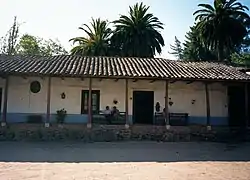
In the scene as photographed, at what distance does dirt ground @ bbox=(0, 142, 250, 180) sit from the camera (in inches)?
326

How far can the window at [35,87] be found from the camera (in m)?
17.5

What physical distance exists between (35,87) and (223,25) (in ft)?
65.6

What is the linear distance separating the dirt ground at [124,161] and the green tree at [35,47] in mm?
31445

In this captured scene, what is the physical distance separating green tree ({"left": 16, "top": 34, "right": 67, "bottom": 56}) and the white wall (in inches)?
1002

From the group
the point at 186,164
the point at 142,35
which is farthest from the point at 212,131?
→ the point at 142,35

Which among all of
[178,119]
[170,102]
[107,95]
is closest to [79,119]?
[107,95]

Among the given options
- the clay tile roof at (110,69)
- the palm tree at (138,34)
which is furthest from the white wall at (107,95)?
the palm tree at (138,34)

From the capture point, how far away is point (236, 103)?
18.5 metres

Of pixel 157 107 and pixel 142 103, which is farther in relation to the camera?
pixel 142 103

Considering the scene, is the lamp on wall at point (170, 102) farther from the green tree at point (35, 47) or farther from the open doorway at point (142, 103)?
the green tree at point (35, 47)

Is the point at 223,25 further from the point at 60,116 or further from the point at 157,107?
the point at 60,116

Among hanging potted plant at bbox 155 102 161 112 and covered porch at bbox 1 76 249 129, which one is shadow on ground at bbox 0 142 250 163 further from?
hanging potted plant at bbox 155 102 161 112

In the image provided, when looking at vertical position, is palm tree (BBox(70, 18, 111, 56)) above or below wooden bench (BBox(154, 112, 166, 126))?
above

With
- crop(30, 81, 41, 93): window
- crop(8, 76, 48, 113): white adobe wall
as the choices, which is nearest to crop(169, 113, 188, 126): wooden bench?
crop(8, 76, 48, 113): white adobe wall
